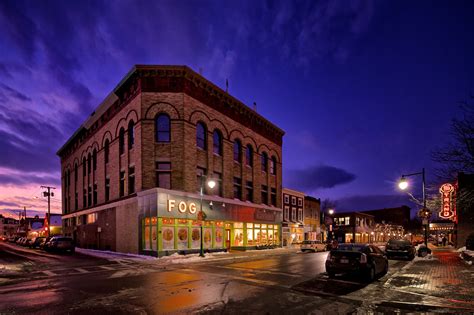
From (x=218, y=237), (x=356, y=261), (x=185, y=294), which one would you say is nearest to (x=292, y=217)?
(x=218, y=237)

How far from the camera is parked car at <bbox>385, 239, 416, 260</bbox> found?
78.7 feet

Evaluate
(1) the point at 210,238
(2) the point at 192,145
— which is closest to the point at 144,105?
(2) the point at 192,145

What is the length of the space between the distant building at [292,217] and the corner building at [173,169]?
4815 millimetres

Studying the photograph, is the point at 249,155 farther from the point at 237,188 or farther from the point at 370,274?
the point at 370,274

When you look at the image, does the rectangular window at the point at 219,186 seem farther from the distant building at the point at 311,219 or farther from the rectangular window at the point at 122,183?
the distant building at the point at 311,219

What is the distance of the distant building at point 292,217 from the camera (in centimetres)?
4653

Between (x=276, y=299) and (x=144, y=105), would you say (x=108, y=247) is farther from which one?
(x=276, y=299)

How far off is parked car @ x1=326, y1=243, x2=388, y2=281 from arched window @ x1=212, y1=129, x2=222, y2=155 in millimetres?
20279

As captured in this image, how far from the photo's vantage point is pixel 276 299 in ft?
32.8

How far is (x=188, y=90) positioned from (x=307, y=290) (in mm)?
22003

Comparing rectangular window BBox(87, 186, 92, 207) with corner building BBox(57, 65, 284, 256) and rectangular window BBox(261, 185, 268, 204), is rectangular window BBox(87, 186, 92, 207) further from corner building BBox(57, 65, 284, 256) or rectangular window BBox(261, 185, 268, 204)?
rectangular window BBox(261, 185, 268, 204)

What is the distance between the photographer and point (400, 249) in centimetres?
2427

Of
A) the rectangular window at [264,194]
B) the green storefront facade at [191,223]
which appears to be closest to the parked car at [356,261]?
the green storefront facade at [191,223]

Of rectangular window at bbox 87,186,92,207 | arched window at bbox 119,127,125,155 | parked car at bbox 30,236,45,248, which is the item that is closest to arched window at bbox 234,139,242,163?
arched window at bbox 119,127,125,155
